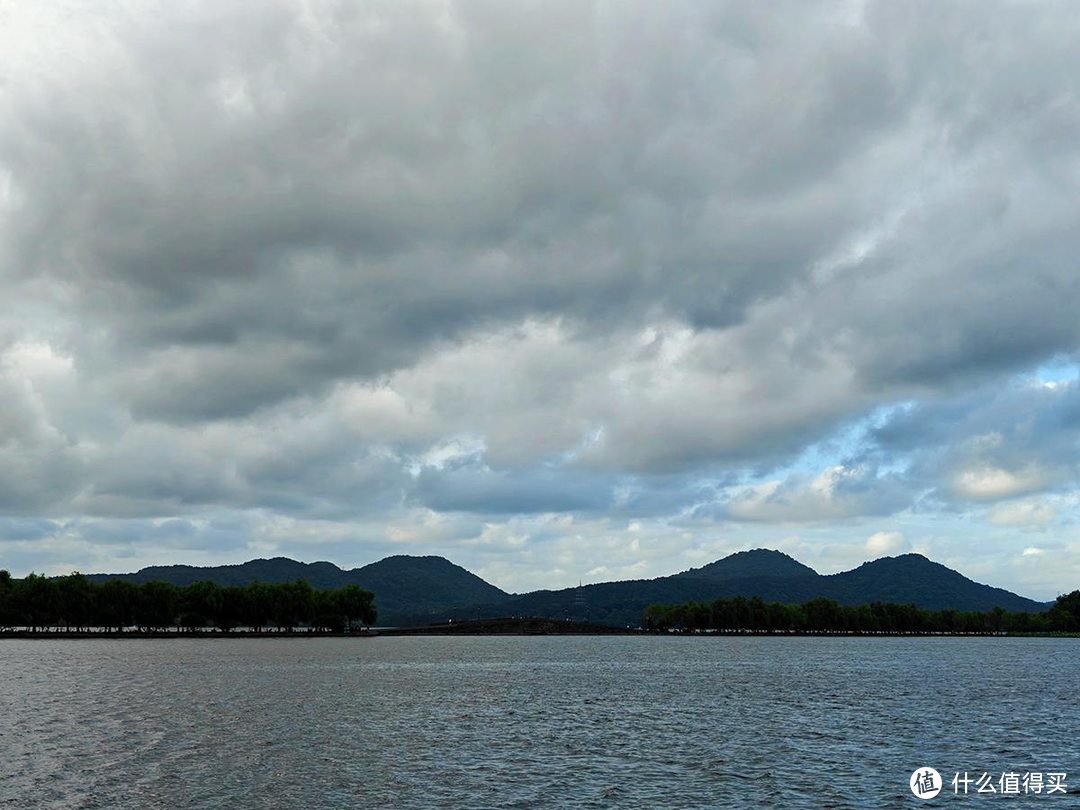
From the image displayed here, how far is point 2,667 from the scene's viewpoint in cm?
17262

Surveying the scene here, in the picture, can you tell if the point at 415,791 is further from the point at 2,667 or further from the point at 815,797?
the point at 2,667

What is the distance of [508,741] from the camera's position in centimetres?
8150

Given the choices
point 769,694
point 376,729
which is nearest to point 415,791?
point 376,729

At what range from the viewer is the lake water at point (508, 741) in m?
59.1

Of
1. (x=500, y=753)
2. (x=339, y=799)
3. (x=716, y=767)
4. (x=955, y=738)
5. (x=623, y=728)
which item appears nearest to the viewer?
(x=339, y=799)

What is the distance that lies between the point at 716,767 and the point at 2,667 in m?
153

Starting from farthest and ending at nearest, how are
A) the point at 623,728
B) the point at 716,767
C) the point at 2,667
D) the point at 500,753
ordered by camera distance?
1. the point at 2,667
2. the point at 623,728
3. the point at 500,753
4. the point at 716,767

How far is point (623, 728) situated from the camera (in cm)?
9056

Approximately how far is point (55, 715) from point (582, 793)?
64.1 metres

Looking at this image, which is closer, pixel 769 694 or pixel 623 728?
pixel 623 728

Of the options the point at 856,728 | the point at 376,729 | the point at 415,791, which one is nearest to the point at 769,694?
the point at 856,728

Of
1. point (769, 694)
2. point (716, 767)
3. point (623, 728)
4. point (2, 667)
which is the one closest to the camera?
point (716, 767)

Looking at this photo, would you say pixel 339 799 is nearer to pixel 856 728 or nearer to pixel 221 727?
pixel 221 727

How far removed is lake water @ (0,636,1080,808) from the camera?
5906cm
